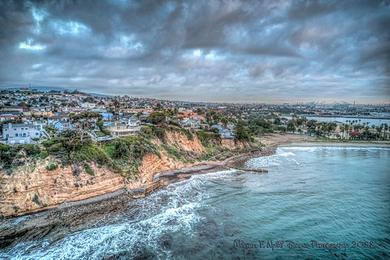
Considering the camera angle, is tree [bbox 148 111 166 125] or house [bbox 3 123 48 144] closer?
house [bbox 3 123 48 144]

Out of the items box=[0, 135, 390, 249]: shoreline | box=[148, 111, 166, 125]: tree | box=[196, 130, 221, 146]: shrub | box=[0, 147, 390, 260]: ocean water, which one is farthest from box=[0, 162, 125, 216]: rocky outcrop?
box=[196, 130, 221, 146]: shrub

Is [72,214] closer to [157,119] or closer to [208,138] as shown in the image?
[157,119]

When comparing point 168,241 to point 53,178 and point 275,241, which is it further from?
point 53,178

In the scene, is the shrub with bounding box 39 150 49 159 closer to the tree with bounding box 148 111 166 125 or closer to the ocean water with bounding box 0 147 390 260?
the ocean water with bounding box 0 147 390 260

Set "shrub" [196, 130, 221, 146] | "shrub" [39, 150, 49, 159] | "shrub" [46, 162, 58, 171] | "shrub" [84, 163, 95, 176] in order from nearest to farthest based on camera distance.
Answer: "shrub" [46, 162, 58, 171]
"shrub" [39, 150, 49, 159]
"shrub" [84, 163, 95, 176]
"shrub" [196, 130, 221, 146]

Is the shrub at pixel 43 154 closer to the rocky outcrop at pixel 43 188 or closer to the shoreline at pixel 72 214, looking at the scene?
the rocky outcrop at pixel 43 188

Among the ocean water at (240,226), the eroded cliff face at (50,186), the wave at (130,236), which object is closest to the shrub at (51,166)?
the eroded cliff face at (50,186)

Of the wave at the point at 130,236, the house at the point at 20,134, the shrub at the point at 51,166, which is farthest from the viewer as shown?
the house at the point at 20,134
